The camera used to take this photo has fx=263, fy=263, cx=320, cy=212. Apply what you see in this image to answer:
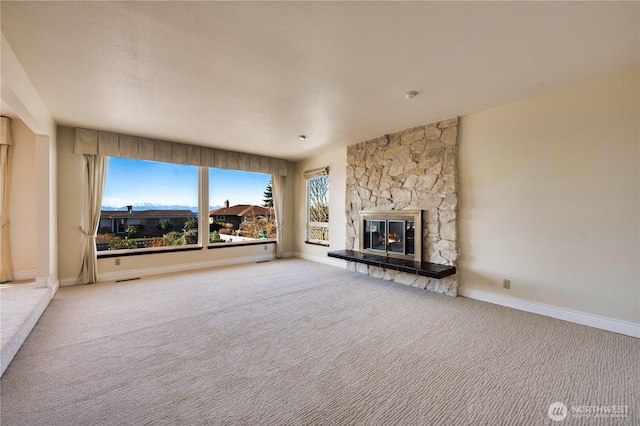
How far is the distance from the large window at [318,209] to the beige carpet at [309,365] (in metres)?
2.85

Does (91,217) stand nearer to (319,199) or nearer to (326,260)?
(319,199)

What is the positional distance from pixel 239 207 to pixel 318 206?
187 cm

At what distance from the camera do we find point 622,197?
257 cm

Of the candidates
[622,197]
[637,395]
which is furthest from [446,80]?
[637,395]

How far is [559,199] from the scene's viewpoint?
9.59 ft

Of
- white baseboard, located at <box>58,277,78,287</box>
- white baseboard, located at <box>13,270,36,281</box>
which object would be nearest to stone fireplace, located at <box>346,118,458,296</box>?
white baseboard, located at <box>58,277,78,287</box>

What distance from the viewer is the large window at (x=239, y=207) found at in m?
5.81

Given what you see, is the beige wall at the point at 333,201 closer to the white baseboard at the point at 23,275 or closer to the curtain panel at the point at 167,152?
the curtain panel at the point at 167,152

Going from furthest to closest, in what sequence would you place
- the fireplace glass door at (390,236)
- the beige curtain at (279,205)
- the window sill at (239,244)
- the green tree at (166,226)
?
the beige curtain at (279,205)
the window sill at (239,244)
the green tree at (166,226)
the fireplace glass door at (390,236)

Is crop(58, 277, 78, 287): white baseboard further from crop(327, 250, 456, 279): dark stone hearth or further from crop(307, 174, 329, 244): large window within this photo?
crop(307, 174, 329, 244): large window

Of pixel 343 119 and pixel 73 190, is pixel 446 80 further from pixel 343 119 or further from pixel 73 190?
pixel 73 190

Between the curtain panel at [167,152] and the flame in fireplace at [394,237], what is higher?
the curtain panel at [167,152]

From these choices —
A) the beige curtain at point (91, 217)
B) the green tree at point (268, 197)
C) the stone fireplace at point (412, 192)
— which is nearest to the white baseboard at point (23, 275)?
the beige curtain at point (91, 217)

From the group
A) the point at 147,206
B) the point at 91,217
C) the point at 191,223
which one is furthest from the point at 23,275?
the point at 191,223
